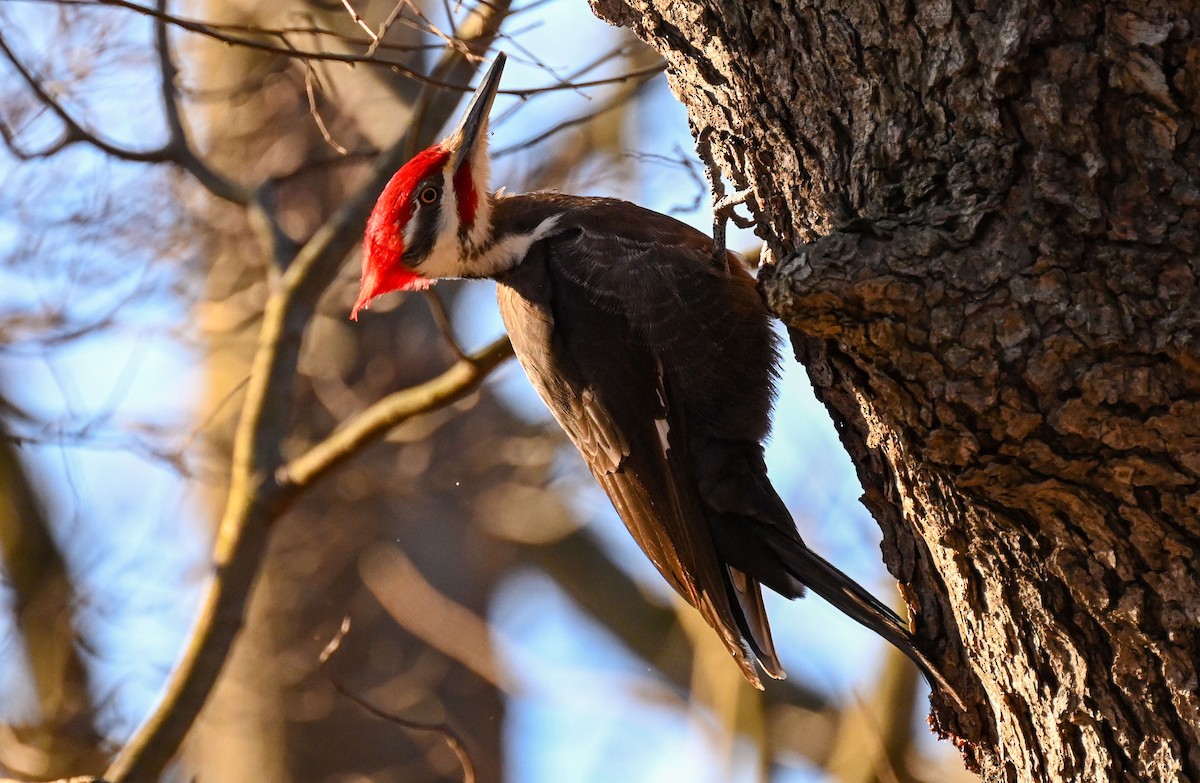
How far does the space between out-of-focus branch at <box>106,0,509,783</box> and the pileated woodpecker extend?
465 millimetres

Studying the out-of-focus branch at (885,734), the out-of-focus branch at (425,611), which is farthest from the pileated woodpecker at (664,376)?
the out-of-focus branch at (425,611)

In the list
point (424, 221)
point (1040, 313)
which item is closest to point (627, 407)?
point (424, 221)

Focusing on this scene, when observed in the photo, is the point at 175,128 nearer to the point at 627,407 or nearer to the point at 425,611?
the point at 627,407

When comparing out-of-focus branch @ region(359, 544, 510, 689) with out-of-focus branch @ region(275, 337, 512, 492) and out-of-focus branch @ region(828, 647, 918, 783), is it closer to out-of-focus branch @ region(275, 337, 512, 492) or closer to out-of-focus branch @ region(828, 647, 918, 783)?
out-of-focus branch @ region(828, 647, 918, 783)

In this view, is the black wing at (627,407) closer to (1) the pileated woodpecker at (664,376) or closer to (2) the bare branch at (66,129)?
(1) the pileated woodpecker at (664,376)

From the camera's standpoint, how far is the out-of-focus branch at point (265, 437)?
142 inches

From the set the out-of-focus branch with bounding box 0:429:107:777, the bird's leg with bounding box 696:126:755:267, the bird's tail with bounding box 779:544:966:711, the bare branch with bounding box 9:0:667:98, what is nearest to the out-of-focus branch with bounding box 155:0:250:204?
the bare branch with bounding box 9:0:667:98

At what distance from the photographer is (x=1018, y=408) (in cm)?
164

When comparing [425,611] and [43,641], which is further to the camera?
[425,611]

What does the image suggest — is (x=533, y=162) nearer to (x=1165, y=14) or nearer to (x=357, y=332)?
(x=357, y=332)

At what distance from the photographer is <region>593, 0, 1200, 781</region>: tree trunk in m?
1.62

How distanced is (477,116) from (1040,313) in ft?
6.81

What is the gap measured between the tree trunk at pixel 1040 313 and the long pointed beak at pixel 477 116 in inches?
55.4

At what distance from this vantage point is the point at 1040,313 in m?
1.63
